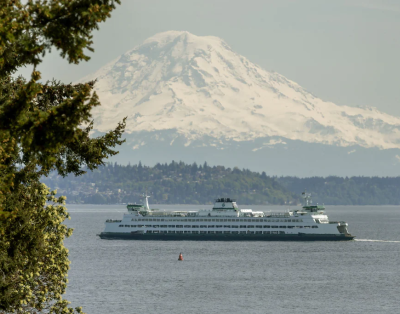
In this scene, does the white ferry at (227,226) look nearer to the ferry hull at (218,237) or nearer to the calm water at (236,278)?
the ferry hull at (218,237)

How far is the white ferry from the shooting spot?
141125 mm

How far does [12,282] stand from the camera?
103 feet

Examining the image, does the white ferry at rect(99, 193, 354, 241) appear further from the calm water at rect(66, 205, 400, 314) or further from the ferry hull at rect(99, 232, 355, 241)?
the calm water at rect(66, 205, 400, 314)

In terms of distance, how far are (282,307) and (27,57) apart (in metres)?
50.8

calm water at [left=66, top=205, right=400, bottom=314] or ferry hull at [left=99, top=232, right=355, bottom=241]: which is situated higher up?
ferry hull at [left=99, top=232, right=355, bottom=241]

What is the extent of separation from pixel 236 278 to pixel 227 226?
5814cm

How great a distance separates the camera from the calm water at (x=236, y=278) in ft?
224

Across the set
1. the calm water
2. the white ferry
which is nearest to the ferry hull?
the white ferry

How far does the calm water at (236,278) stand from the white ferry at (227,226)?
3.12 meters

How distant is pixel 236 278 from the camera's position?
88000 millimetres

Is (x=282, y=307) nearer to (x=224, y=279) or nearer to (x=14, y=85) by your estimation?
(x=224, y=279)

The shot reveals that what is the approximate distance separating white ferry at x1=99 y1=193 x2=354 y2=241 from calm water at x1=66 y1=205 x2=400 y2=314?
3.12m

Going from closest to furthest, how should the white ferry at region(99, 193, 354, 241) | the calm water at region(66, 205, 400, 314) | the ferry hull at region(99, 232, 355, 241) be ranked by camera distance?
the calm water at region(66, 205, 400, 314) < the ferry hull at region(99, 232, 355, 241) < the white ferry at region(99, 193, 354, 241)

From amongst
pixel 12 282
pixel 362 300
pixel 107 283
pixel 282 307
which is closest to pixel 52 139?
pixel 12 282
